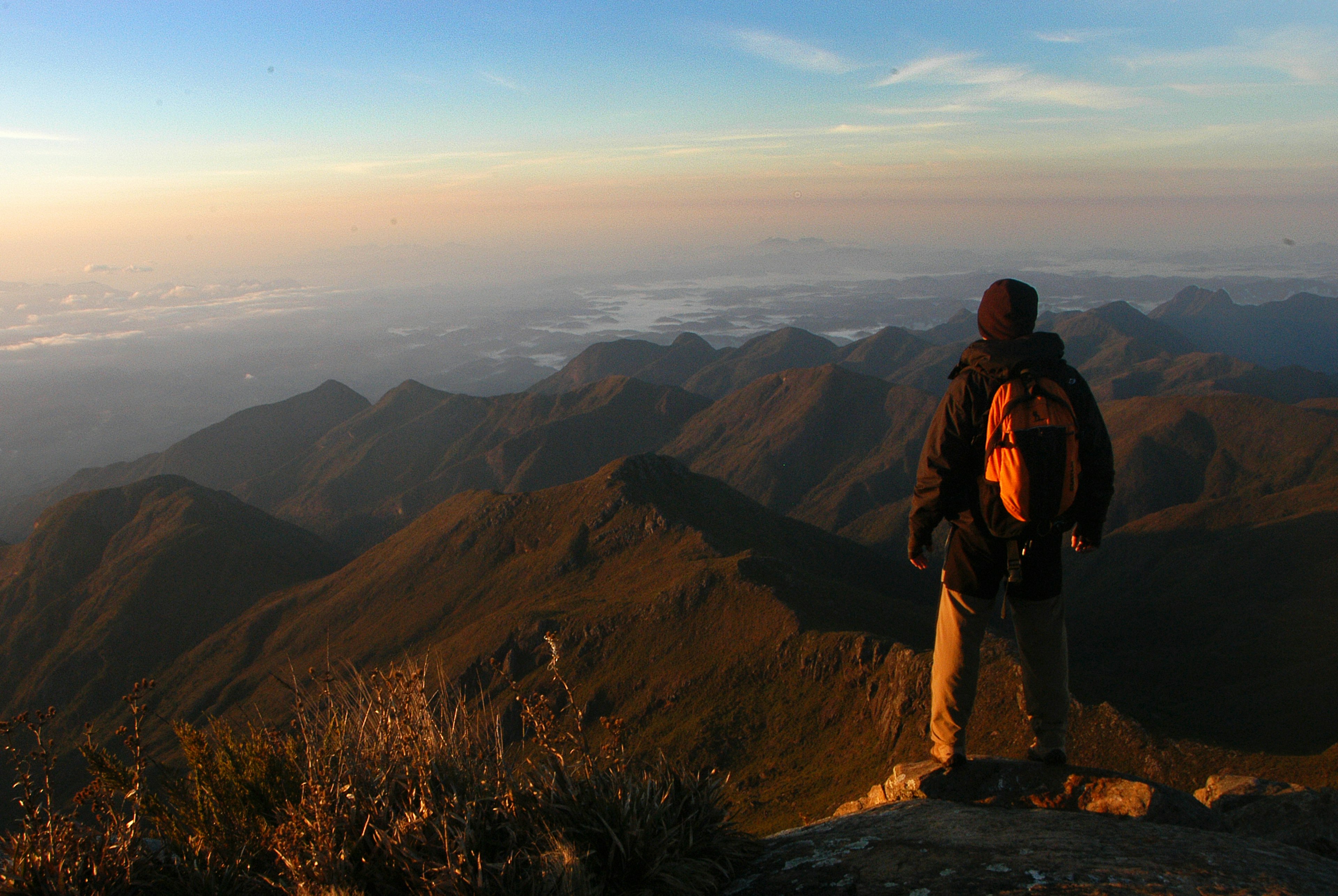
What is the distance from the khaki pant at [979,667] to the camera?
6.50m

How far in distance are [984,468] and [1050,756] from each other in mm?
2966

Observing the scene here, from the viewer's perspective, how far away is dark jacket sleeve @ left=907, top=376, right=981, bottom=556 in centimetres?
625

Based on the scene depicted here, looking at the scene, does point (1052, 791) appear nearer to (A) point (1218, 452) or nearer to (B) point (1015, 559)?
(B) point (1015, 559)

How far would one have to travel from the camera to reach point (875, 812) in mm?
6160

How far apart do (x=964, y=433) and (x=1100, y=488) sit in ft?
4.02

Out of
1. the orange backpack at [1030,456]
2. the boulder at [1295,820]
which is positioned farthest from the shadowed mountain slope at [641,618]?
the orange backpack at [1030,456]

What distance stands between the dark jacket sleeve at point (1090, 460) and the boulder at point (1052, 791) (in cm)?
231

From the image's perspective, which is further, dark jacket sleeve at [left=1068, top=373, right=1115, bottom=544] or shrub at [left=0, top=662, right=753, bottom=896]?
dark jacket sleeve at [left=1068, top=373, right=1115, bottom=544]

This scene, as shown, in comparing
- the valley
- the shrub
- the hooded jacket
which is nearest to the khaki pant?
the hooded jacket

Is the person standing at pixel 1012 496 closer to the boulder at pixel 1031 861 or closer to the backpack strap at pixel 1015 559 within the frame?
the backpack strap at pixel 1015 559

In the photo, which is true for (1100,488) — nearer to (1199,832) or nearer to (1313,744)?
(1199,832)

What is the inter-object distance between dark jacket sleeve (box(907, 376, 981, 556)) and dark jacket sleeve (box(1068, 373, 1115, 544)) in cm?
79

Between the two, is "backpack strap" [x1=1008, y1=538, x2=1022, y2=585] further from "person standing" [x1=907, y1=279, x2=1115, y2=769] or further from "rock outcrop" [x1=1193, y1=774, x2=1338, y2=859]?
"rock outcrop" [x1=1193, y1=774, x2=1338, y2=859]

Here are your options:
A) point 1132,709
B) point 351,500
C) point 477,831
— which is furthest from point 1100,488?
point 351,500
